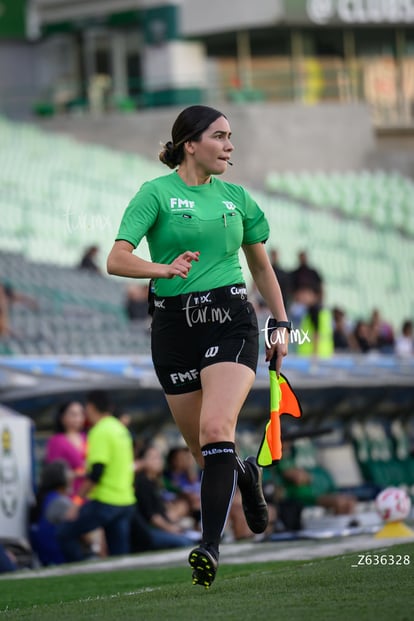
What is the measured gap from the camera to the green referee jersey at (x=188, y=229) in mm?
7254

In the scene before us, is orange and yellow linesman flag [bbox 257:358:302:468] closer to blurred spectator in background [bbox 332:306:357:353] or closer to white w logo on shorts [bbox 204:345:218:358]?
white w logo on shorts [bbox 204:345:218:358]

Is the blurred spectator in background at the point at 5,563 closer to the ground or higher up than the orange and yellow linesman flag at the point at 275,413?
closer to the ground

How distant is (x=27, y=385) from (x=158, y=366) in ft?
23.5

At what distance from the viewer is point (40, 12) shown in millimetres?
47875

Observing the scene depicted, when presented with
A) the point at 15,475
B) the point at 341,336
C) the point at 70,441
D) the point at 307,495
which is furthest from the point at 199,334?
the point at 341,336

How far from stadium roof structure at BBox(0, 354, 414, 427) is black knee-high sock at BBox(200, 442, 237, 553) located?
736 cm

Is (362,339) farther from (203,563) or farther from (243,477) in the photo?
(203,563)

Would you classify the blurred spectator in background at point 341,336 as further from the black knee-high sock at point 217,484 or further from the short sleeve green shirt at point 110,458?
the black knee-high sock at point 217,484

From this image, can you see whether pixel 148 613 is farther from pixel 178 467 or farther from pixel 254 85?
pixel 254 85

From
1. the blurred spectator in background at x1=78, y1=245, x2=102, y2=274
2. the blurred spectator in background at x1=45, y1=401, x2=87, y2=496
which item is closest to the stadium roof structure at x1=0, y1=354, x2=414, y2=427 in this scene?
the blurred spectator in background at x1=45, y1=401, x2=87, y2=496

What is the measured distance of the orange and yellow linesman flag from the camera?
7484 mm

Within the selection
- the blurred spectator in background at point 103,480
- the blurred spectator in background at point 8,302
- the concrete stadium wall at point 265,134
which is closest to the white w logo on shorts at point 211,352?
the blurred spectator in background at point 103,480

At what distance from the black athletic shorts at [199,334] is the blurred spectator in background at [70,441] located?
630 cm

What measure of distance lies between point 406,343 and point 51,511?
13.0 meters
